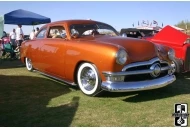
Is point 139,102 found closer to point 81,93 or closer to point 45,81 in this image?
point 81,93

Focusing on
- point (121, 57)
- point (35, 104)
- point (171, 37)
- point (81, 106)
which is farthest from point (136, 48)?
point (171, 37)

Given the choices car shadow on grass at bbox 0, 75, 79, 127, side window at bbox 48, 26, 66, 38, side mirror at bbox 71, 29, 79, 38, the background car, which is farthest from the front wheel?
the background car

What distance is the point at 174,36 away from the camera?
624 centimetres

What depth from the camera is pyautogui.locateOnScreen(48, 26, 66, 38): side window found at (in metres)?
5.08

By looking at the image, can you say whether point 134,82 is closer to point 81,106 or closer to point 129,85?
point 129,85

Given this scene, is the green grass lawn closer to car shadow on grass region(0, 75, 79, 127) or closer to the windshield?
car shadow on grass region(0, 75, 79, 127)

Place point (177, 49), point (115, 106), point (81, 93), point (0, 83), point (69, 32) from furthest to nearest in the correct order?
point (177, 49) < point (0, 83) < point (69, 32) < point (81, 93) < point (115, 106)

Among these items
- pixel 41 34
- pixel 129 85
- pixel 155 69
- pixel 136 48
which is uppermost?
pixel 41 34

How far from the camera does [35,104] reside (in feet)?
13.0

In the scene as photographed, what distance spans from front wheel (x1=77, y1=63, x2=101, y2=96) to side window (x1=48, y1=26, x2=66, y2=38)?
996 mm

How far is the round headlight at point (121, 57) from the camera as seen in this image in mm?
3840

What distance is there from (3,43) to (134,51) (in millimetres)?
8733

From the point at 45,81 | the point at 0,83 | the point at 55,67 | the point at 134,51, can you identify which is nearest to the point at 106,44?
the point at 134,51

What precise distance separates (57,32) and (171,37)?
2.76m
